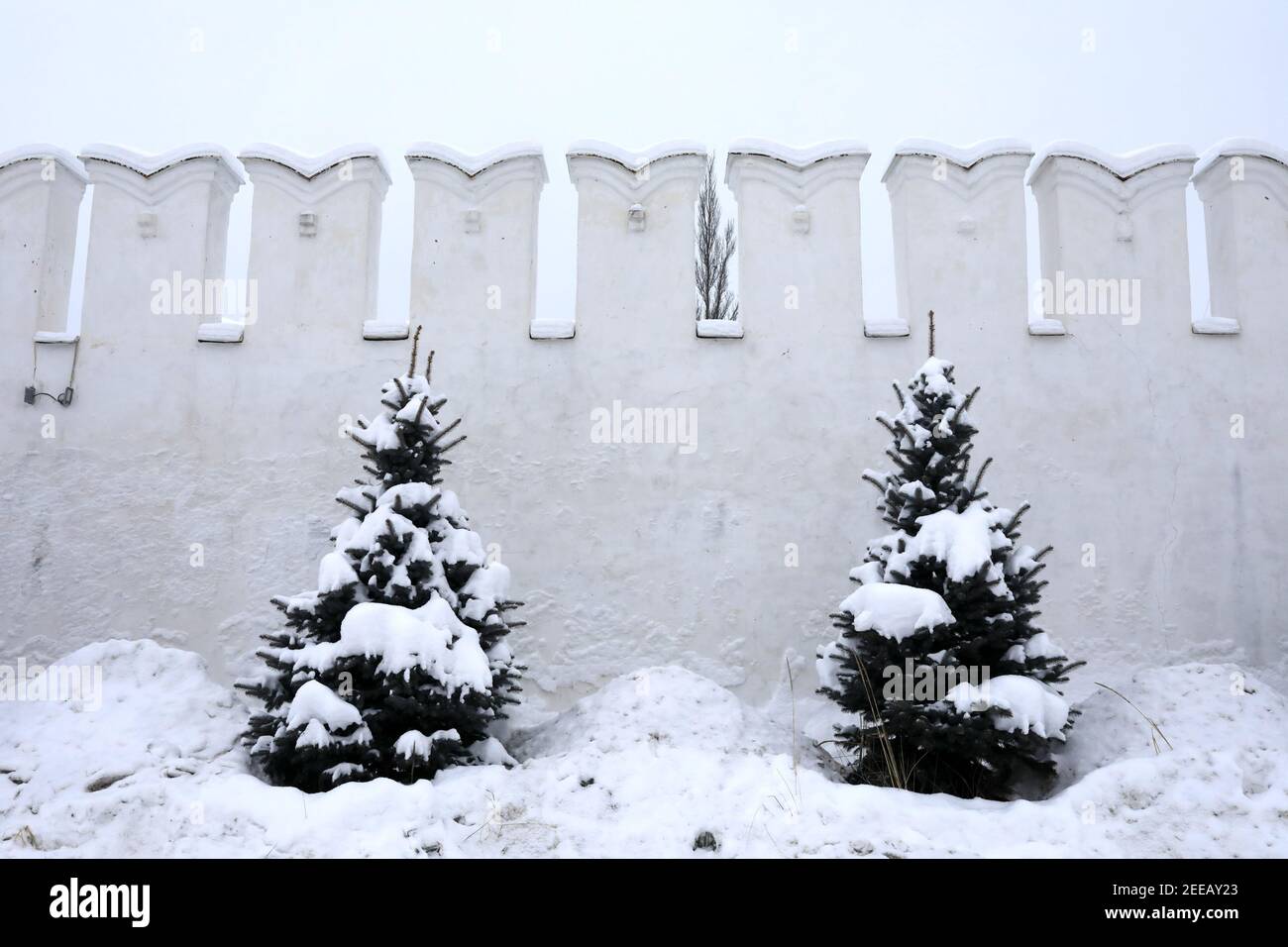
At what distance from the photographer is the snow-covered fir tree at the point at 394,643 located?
4922 mm

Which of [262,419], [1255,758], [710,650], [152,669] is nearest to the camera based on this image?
[1255,758]

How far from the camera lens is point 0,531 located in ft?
23.8

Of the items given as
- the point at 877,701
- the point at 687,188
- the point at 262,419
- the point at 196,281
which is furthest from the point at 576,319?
the point at 877,701

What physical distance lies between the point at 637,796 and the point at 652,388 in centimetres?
328

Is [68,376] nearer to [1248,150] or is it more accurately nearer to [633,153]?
[633,153]

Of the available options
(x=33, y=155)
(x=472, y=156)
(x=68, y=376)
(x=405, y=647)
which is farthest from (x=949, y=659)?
(x=33, y=155)

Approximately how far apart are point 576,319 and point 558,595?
6.50 ft

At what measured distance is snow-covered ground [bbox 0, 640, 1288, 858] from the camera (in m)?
4.28

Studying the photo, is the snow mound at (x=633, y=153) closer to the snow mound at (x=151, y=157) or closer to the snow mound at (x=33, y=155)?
the snow mound at (x=151, y=157)

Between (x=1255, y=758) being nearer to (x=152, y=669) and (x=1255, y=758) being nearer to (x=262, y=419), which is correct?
(x=152, y=669)

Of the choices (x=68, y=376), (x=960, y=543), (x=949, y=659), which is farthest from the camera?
(x=68, y=376)

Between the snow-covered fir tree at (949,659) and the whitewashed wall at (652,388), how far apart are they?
4.71 ft

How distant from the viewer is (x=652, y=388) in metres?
7.27

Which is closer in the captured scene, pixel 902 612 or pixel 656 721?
pixel 902 612
